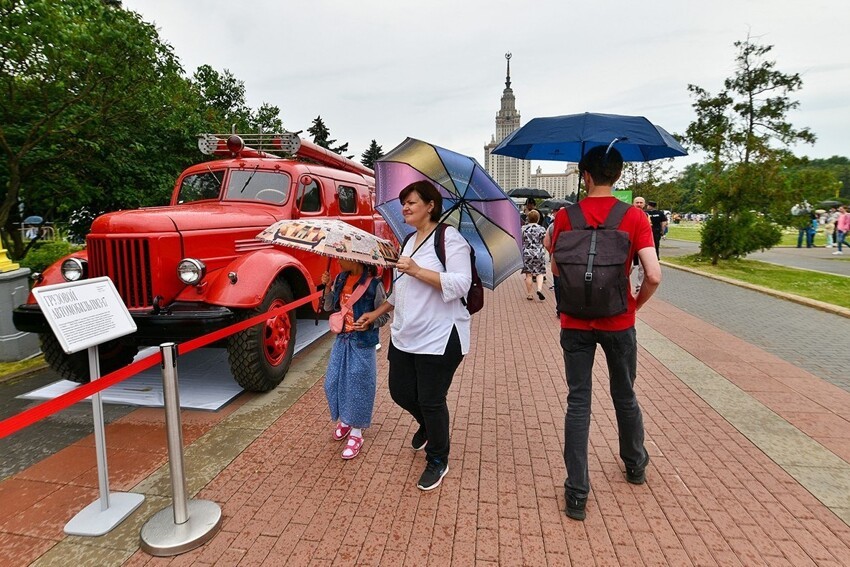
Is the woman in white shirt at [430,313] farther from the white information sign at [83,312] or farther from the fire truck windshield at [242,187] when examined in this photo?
the fire truck windshield at [242,187]

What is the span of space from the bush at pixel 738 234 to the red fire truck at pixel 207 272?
1327 cm

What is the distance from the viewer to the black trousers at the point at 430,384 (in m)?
2.76

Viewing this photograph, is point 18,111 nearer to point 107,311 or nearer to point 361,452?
point 107,311

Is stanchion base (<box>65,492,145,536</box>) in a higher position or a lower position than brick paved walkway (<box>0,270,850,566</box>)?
higher

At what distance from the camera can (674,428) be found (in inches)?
147

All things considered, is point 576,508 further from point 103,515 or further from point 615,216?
point 103,515

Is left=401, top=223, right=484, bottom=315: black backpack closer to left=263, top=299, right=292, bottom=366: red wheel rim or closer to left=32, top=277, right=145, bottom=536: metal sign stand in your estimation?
left=32, top=277, right=145, bottom=536: metal sign stand

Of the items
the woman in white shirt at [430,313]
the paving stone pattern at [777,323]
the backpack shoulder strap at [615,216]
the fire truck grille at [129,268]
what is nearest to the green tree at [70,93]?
the fire truck grille at [129,268]

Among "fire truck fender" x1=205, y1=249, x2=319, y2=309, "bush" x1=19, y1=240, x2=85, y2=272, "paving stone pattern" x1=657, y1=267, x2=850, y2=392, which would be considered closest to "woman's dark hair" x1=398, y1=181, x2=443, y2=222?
"fire truck fender" x1=205, y1=249, x2=319, y2=309

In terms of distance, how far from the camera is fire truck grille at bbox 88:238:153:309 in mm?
3830

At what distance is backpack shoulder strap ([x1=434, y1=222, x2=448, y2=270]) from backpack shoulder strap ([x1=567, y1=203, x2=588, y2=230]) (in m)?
0.71

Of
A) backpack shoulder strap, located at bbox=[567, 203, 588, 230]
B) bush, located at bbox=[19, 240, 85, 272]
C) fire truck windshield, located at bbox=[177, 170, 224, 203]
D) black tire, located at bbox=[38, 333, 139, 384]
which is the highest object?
fire truck windshield, located at bbox=[177, 170, 224, 203]

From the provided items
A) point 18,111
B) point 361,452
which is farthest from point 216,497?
point 18,111

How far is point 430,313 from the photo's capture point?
8.95 ft
